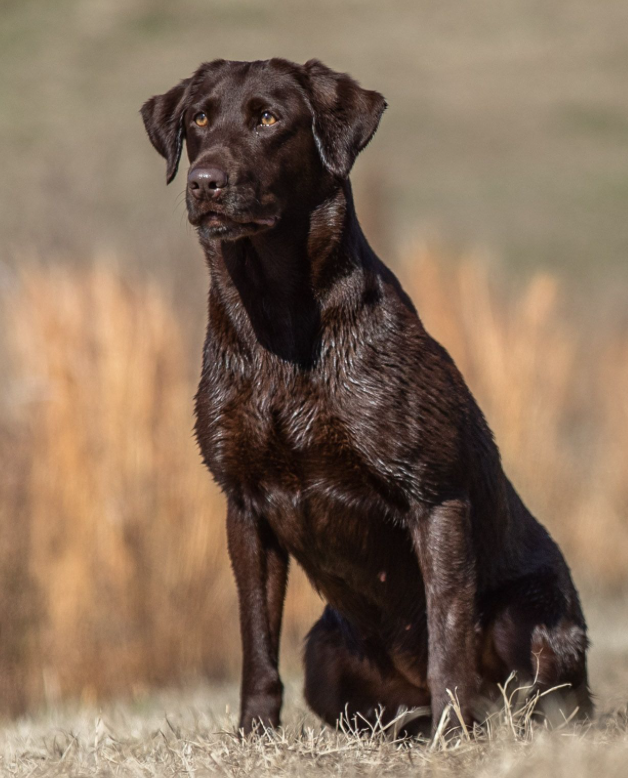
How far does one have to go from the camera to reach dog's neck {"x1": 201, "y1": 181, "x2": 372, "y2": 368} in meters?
3.93

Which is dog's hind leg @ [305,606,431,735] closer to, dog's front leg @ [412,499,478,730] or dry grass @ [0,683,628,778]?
dry grass @ [0,683,628,778]

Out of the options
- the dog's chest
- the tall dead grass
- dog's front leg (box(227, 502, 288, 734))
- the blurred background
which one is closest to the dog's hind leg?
dog's front leg (box(227, 502, 288, 734))

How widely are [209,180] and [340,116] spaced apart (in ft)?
1.87

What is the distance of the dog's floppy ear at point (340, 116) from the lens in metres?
3.93

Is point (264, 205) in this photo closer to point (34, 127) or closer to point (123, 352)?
point (123, 352)

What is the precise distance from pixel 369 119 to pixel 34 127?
3633 centimetres

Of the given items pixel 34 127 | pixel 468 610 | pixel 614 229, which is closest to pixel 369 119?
pixel 468 610

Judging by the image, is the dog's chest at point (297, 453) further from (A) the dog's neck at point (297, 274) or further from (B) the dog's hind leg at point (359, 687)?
(B) the dog's hind leg at point (359, 687)

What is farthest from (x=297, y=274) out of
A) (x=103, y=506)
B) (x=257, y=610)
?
(x=103, y=506)

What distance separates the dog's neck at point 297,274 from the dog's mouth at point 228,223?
143 mm

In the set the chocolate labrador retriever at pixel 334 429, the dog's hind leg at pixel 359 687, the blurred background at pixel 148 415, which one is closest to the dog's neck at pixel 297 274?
the chocolate labrador retriever at pixel 334 429

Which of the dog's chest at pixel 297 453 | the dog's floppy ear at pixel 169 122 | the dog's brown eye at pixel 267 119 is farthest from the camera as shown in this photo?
the dog's floppy ear at pixel 169 122

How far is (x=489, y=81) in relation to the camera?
47.8 meters

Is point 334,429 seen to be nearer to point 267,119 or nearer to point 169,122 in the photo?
point 267,119
